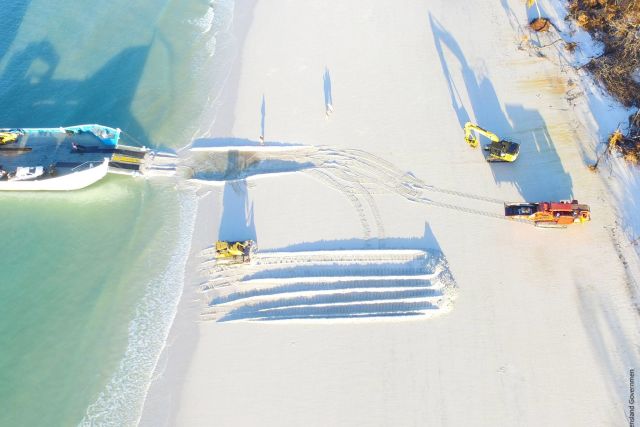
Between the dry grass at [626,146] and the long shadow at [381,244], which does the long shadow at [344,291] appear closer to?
the long shadow at [381,244]

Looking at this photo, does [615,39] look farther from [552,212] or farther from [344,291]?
[344,291]

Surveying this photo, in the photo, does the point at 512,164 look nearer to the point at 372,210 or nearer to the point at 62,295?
the point at 372,210

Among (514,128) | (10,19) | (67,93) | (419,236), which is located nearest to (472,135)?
(514,128)

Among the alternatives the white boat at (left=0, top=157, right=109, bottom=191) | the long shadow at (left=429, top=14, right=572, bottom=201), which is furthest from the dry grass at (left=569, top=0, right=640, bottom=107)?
the white boat at (left=0, top=157, right=109, bottom=191)

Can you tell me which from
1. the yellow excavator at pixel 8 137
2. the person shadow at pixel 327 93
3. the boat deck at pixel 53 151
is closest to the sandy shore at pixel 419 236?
the person shadow at pixel 327 93

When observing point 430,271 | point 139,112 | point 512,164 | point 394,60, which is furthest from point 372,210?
point 139,112

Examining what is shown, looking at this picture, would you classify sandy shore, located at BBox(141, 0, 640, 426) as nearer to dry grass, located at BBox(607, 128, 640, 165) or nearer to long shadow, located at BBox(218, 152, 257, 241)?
long shadow, located at BBox(218, 152, 257, 241)
